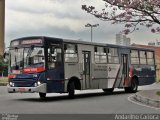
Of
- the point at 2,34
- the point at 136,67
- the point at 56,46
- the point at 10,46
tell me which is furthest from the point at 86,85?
the point at 2,34

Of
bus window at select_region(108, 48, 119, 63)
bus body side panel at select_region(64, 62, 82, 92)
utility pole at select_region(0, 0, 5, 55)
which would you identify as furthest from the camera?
utility pole at select_region(0, 0, 5, 55)

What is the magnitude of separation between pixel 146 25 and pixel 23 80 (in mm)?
6165

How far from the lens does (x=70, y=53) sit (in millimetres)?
21000

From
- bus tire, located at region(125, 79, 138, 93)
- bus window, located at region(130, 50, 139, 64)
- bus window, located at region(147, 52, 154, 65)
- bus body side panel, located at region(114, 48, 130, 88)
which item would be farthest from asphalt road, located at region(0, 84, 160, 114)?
bus window, located at region(147, 52, 154, 65)

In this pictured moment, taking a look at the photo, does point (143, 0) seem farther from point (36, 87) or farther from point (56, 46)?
point (36, 87)

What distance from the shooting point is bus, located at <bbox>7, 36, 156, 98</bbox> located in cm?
1909

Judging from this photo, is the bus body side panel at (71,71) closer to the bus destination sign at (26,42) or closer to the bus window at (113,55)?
the bus destination sign at (26,42)

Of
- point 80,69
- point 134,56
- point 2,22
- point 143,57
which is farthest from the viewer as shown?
point 2,22

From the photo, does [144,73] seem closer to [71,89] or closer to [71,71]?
[71,71]

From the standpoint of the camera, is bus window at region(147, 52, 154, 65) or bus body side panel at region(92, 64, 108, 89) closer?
bus body side panel at region(92, 64, 108, 89)

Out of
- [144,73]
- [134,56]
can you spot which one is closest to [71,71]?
[134,56]

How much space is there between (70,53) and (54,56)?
54.9 inches

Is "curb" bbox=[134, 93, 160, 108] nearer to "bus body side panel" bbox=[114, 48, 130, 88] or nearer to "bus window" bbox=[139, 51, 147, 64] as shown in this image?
"bus body side panel" bbox=[114, 48, 130, 88]

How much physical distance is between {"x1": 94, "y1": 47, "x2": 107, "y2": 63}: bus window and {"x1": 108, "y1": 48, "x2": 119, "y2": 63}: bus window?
52cm
